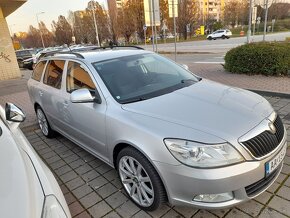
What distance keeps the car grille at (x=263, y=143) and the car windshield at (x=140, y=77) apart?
3.68 ft

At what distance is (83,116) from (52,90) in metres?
1.08

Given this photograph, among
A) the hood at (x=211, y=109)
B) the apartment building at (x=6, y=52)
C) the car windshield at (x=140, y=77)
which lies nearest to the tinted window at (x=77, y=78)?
the car windshield at (x=140, y=77)

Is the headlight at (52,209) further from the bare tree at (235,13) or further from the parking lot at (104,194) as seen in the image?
the bare tree at (235,13)

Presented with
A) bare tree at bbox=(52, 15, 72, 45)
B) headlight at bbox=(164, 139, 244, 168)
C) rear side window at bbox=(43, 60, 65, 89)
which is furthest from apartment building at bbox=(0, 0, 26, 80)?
bare tree at bbox=(52, 15, 72, 45)

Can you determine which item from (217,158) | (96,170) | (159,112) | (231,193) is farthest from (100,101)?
(231,193)

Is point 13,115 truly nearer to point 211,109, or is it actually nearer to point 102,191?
point 102,191

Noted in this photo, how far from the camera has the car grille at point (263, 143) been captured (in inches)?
81.4

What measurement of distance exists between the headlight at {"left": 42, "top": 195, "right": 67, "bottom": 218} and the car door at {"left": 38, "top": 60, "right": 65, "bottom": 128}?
90.3 inches

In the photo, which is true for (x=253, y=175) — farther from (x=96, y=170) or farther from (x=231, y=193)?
(x=96, y=170)

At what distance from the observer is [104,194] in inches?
114

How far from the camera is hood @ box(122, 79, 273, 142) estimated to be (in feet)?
7.02

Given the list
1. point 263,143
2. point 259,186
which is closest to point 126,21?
point 263,143

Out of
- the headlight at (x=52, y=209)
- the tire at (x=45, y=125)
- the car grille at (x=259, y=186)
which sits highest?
the headlight at (x=52, y=209)

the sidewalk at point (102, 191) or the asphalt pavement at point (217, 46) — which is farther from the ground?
the sidewalk at point (102, 191)
